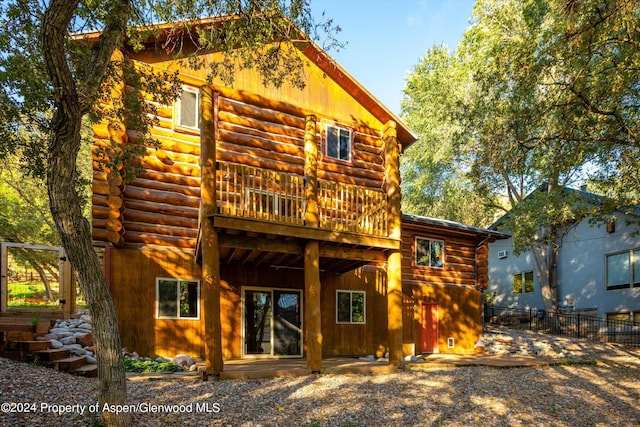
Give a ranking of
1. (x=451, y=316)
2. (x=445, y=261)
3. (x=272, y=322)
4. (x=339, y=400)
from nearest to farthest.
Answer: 1. (x=339, y=400)
2. (x=272, y=322)
3. (x=451, y=316)
4. (x=445, y=261)

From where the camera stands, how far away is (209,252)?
28.0 feet

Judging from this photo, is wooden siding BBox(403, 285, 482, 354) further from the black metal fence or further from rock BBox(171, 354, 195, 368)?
rock BBox(171, 354, 195, 368)

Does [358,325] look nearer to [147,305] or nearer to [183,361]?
[183,361]

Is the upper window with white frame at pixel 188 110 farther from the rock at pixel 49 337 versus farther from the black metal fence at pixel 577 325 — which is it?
the black metal fence at pixel 577 325

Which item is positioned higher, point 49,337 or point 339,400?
point 49,337

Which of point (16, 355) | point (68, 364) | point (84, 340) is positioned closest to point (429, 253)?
point (84, 340)

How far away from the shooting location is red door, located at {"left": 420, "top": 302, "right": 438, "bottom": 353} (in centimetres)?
1620

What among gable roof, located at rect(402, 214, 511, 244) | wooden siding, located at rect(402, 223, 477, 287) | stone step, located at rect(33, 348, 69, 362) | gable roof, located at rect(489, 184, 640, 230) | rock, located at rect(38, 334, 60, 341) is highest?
gable roof, located at rect(489, 184, 640, 230)

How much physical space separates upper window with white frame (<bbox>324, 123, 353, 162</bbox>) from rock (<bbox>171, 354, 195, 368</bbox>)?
7603 mm

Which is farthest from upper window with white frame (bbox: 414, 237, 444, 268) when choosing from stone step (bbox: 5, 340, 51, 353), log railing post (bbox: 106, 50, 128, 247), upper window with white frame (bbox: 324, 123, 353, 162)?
stone step (bbox: 5, 340, 51, 353)

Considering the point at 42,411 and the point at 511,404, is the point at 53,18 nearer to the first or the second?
the point at 42,411

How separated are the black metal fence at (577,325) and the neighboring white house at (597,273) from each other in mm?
504

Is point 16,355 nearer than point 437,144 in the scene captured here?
Yes

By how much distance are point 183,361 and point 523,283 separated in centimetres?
2288
